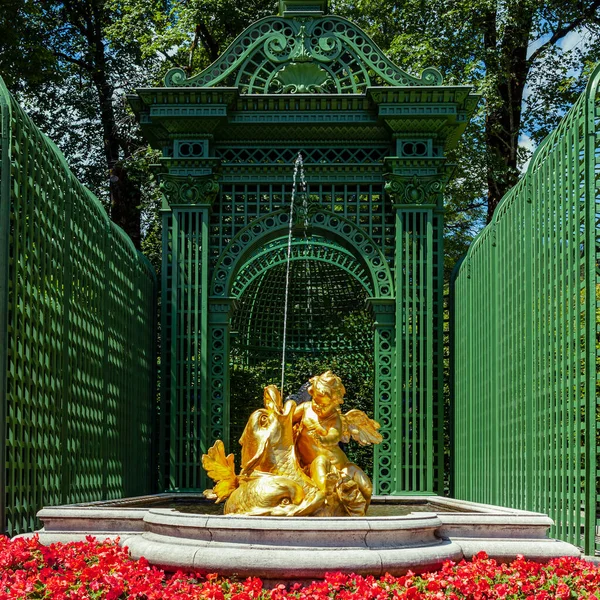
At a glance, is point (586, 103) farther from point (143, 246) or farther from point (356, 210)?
point (143, 246)

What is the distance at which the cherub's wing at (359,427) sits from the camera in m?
7.38

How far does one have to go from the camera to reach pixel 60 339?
317 inches

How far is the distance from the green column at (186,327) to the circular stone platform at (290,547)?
5306mm

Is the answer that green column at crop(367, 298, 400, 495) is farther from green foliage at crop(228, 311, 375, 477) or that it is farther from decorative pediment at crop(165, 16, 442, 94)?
green foliage at crop(228, 311, 375, 477)

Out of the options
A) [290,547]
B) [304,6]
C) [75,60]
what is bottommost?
[290,547]

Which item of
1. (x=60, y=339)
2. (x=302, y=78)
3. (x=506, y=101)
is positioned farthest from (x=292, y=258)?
(x=506, y=101)

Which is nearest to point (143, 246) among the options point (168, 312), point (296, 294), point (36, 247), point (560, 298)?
point (296, 294)

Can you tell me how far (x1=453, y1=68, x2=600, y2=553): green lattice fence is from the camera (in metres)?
6.48

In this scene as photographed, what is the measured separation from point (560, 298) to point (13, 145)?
13.0ft

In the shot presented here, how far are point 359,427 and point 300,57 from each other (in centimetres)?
575

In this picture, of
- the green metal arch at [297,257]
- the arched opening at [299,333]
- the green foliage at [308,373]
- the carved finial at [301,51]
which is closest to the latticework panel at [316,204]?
the green metal arch at [297,257]

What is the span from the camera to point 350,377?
55.3 ft

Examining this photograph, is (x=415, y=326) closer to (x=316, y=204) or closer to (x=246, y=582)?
(x=316, y=204)

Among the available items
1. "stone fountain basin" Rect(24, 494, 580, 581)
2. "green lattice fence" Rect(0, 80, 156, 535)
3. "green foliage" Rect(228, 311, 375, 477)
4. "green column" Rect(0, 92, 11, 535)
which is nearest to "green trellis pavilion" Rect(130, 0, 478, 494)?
"green lattice fence" Rect(0, 80, 156, 535)
